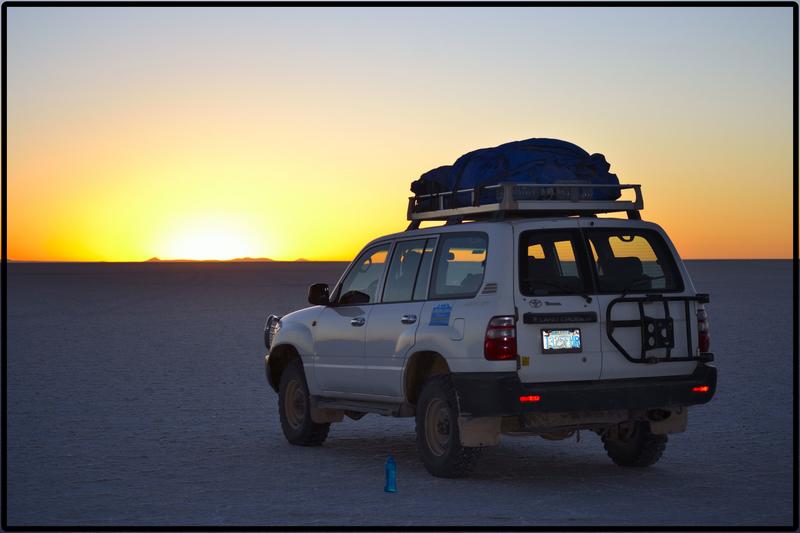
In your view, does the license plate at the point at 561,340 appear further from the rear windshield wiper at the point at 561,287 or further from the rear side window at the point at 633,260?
the rear side window at the point at 633,260

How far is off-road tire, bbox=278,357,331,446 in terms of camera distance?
42.1 ft

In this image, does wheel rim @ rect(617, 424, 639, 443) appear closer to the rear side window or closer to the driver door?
the rear side window

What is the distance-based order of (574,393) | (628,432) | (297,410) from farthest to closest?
(297,410)
(628,432)
(574,393)

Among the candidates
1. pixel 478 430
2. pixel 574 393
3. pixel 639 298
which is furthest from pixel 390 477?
pixel 639 298

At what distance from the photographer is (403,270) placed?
11625 millimetres

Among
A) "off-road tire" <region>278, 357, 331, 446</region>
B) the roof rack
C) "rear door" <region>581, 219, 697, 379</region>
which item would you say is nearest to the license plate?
"rear door" <region>581, 219, 697, 379</region>

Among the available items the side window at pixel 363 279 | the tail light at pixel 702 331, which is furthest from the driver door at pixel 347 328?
the tail light at pixel 702 331

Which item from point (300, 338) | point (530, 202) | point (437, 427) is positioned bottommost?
point (437, 427)

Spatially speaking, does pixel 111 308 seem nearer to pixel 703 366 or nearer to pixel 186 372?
pixel 186 372

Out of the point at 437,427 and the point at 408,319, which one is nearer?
the point at 437,427

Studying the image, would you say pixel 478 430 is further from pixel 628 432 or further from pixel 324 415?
pixel 324 415

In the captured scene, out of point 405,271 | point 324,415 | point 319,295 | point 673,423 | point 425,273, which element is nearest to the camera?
point 673,423

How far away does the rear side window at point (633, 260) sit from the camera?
10523 mm

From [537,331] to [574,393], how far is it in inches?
21.0
